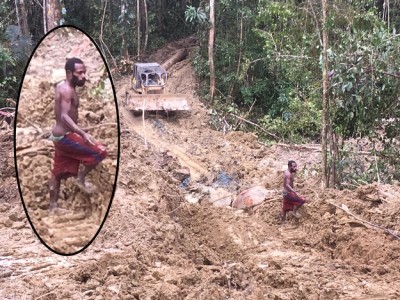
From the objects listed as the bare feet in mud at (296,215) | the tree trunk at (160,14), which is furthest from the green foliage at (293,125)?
the tree trunk at (160,14)

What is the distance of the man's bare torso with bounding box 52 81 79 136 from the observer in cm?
202

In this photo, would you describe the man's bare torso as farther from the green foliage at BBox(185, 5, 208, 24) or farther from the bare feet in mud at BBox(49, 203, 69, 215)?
the green foliage at BBox(185, 5, 208, 24)

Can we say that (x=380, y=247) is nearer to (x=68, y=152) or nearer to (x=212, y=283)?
(x=212, y=283)

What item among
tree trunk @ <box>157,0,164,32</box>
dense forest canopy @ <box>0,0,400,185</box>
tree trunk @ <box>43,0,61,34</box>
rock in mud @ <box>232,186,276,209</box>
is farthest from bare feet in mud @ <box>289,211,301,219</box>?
tree trunk @ <box>157,0,164,32</box>

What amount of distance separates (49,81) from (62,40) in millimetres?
189

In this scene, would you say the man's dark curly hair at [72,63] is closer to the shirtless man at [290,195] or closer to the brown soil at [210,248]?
the brown soil at [210,248]

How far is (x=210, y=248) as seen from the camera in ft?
23.5

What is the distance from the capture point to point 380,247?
6.28 metres

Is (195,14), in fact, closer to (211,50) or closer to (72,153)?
(211,50)

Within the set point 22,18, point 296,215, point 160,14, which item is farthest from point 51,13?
point 160,14

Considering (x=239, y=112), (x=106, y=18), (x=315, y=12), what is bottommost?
(x=239, y=112)

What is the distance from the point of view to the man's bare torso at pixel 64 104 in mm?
2021

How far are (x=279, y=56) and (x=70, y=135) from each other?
706 cm

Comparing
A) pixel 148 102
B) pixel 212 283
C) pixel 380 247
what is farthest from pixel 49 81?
pixel 148 102
